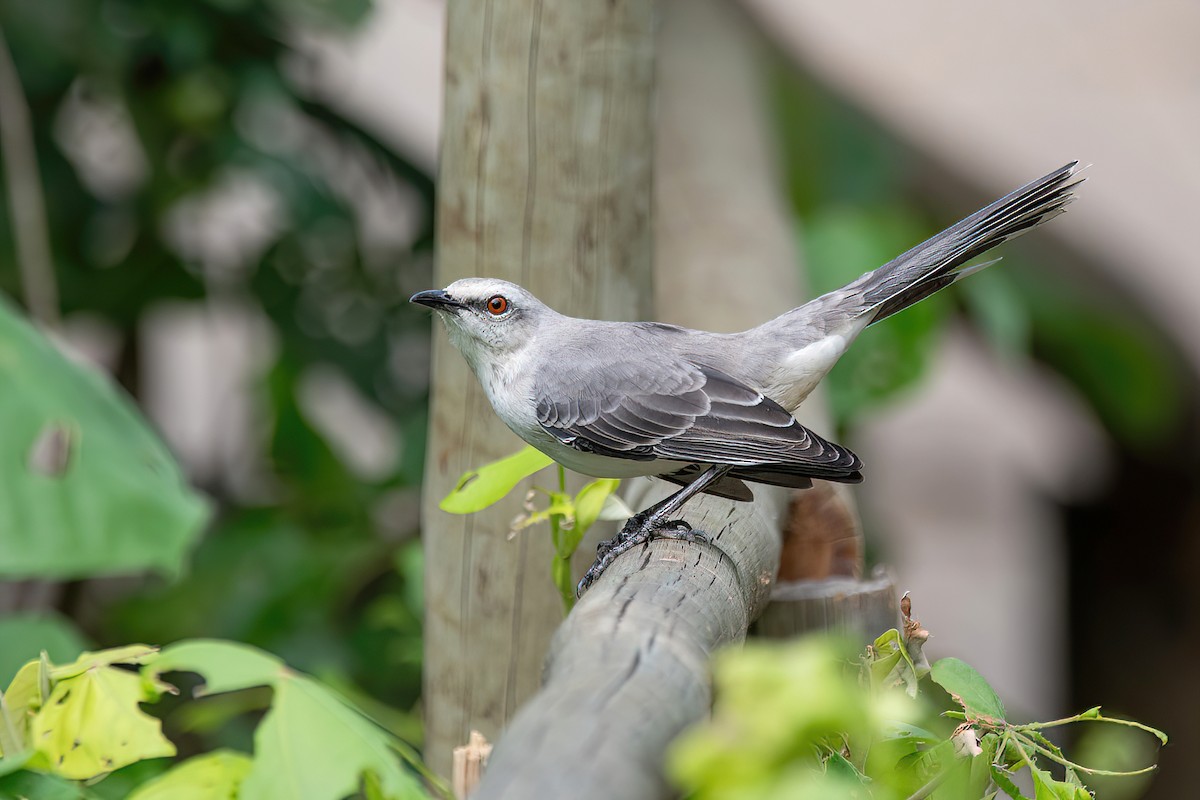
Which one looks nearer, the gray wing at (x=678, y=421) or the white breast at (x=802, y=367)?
the gray wing at (x=678, y=421)

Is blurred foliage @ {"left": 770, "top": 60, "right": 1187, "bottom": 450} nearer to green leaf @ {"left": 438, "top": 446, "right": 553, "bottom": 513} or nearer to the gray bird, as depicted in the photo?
the gray bird

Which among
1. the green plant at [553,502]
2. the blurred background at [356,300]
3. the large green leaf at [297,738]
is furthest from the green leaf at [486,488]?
the blurred background at [356,300]

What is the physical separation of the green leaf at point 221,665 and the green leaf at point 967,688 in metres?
0.79

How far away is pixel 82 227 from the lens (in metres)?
3.82

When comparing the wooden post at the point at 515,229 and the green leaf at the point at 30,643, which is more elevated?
Result: the wooden post at the point at 515,229

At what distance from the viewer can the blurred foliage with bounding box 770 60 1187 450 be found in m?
3.10

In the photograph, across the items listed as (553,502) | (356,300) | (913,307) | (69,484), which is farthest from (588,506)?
(356,300)

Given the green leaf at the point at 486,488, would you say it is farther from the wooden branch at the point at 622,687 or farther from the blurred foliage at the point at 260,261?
the blurred foliage at the point at 260,261

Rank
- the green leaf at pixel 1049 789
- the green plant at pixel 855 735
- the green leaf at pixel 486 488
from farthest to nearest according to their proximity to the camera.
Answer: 1. the green leaf at pixel 486 488
2. the green leaf at pixel 1049 789
3. the green plant at pixel 855 735

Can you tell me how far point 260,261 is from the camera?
3859 mm

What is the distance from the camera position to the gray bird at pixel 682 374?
1913mm

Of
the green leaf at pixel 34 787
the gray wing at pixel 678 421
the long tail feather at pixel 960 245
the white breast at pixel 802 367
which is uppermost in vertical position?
the long tail feather at pixel 960 245

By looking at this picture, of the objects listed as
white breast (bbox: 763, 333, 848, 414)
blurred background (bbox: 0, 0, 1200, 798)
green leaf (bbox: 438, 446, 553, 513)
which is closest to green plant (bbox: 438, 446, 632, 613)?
green leaf (bbox: 438, 446, 553, 513)

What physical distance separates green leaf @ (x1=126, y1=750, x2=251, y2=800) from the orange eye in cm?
83
